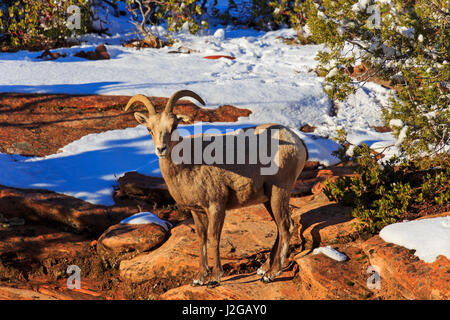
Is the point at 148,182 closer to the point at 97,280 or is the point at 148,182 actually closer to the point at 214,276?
the point at 97,280

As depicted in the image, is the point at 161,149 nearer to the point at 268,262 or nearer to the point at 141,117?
the point at 141,117

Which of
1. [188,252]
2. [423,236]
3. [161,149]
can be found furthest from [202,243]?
[423,236]

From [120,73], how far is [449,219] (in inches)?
456

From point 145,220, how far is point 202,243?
6.49 ft

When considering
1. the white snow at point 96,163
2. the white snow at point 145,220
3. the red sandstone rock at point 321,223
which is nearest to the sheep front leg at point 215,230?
the red sandstone rock at point 321,223

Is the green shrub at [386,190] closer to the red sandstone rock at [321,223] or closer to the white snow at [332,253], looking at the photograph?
the red sandstone rock at [321,223]

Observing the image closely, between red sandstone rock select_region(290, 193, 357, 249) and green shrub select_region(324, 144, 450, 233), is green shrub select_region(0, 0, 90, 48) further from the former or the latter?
green shrub select_region(324, 144, 450, 233)

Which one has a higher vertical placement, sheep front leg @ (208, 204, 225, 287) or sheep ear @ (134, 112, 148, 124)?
sheep ear @ (134, 112, 148, 124)

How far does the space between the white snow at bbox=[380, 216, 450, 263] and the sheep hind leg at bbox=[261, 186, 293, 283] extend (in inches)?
56.2

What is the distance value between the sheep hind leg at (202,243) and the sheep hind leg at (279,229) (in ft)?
2.88

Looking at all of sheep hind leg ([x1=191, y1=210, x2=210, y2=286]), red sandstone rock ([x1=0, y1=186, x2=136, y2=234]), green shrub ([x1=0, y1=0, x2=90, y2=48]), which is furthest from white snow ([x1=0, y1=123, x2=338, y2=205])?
green shrub ([x1=0, y1=0, x2=90, y2=48])

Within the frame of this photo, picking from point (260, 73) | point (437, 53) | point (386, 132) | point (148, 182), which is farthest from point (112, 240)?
point (260, 73)

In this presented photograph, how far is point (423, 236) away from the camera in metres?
6.82

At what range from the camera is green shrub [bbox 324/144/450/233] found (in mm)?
7844
